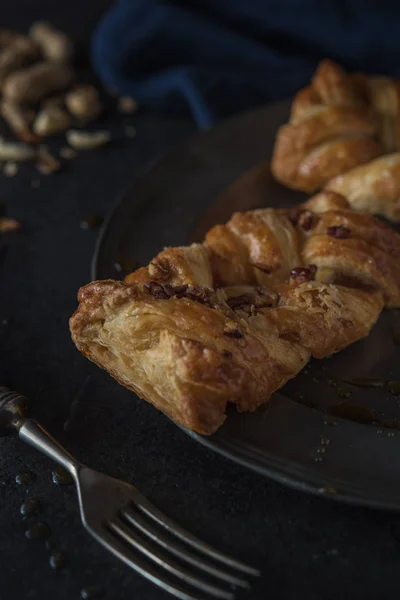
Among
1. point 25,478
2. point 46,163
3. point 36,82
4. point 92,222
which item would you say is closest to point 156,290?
point 25,478

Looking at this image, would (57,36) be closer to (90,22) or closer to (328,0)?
(90,22)

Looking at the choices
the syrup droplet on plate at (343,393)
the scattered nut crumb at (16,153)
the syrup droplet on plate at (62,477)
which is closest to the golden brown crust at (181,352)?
the syrup droplet on plate at (343,393)

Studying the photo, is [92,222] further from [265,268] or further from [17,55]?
[17,55]

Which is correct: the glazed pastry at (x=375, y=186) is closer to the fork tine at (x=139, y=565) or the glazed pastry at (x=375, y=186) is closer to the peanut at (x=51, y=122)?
Result: the peanut at (x=51, y=122)

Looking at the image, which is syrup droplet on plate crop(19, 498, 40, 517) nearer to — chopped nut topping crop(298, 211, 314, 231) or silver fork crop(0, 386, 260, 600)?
silver fork crop(0, 386, 260, 600)

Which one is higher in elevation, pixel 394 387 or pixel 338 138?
pixel 338 138
